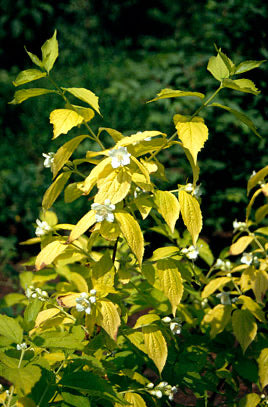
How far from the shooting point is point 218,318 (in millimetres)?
1817

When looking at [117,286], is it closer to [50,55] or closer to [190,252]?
[190,252]

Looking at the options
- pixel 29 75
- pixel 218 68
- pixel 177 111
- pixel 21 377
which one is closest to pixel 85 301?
pixel 21 377

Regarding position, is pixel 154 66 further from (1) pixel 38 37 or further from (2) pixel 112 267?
(1) pixel 38 37

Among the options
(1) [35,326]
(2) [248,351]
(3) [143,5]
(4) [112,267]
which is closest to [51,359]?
(1) [35,326]

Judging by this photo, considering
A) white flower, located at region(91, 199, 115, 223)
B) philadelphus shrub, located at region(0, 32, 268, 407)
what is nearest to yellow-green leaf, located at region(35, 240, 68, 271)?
philadelphus shrub, located at region(0, 32, 268, 407)

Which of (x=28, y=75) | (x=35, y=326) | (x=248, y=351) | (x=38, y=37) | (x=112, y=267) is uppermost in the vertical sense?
(x=28, y=75)

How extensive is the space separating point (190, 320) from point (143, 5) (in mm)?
8947

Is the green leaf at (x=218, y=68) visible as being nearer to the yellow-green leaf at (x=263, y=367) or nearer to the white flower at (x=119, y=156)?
the white flower at (x=119, y=156)

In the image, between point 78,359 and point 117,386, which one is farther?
point 117,386

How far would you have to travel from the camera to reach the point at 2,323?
4.22 ft

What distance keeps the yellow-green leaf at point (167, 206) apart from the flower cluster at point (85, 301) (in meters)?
0.32

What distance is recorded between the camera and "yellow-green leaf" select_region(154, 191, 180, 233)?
131cm

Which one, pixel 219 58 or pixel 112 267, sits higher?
pixel 219 58

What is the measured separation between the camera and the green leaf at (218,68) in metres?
1.33
